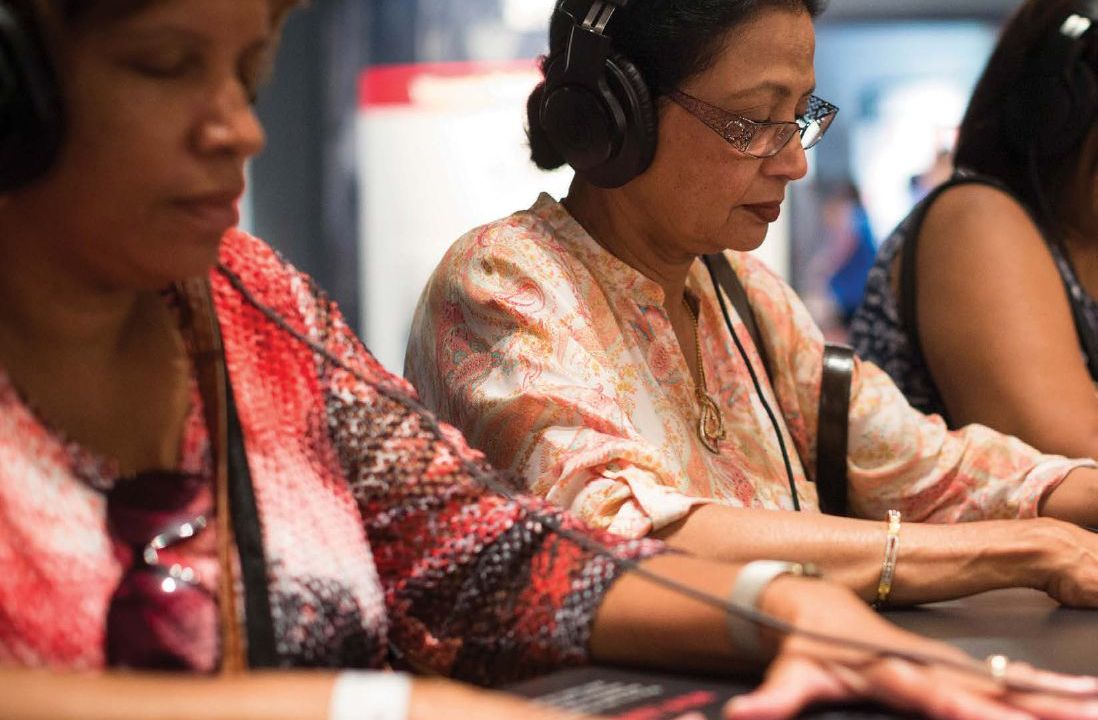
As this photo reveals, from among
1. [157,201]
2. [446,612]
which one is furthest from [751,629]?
[157,201]

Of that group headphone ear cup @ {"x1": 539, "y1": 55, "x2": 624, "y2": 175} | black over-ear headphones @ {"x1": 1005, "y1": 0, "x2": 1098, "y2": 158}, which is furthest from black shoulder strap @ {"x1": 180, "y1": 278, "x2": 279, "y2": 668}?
black over-ear headphones @ {"x1": 1005, "y1": 0, "x2": 1098, "y2": 158}

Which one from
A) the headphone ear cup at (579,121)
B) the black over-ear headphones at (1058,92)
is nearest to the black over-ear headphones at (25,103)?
the headphone ear cup at (579,121)

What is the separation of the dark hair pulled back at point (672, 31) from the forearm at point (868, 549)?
480 mm

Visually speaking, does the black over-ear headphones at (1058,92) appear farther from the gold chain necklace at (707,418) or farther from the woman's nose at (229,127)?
the woman's nose at (229,127)

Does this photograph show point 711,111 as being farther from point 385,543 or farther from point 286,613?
point 286,613

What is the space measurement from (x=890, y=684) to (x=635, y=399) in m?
0.63

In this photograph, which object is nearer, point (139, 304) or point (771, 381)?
point (139, 304)

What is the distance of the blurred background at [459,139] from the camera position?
14.3 ft

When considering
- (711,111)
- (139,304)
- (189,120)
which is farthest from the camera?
(711,111)

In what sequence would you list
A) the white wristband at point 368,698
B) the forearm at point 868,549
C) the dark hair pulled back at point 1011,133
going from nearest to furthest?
the white wristband at point 368,698
the forearm at point 868,549
the dark hair pulled back at point 1011,133

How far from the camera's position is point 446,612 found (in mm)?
1058

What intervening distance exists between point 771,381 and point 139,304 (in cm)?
90

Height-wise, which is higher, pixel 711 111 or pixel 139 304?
pixel 711 111

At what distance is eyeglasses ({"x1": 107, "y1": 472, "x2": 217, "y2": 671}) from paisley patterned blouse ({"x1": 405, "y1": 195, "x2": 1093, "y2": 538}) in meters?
0.42
